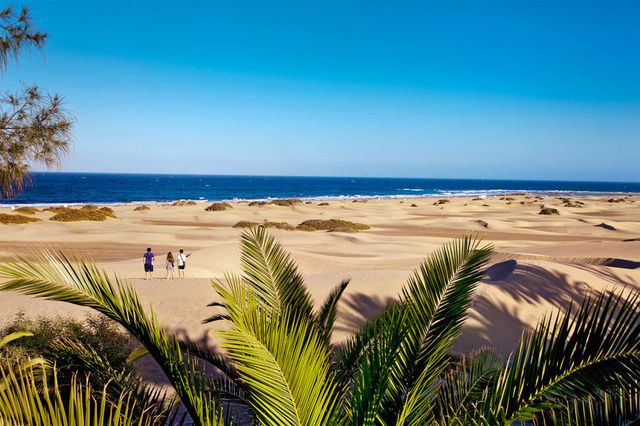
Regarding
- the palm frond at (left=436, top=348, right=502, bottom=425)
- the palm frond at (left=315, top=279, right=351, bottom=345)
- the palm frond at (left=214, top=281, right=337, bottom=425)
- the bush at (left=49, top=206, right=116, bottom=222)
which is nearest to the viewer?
the palm frond at (left=214, top=281, right=337, bottom=425)

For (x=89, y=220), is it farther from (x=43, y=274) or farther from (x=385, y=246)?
(x=43, y=274)

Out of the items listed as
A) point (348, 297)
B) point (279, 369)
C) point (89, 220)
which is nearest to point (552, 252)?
point (348, 297)

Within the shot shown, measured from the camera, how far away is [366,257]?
72.3 ft

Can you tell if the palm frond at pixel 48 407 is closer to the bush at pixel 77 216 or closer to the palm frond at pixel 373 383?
the palm frond at pixel 373 383

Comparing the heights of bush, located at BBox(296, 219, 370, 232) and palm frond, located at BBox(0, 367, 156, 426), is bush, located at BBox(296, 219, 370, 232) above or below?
below

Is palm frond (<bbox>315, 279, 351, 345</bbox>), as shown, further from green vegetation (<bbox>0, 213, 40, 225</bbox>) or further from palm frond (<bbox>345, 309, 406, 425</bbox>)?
green vegetation (<bbox>0, 213, 40, 225</bbox>)

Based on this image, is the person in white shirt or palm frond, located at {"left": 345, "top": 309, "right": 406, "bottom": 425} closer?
Result: palm frond, located at {"left": 345, "top": 309, "right": 406, "bottom": 425}

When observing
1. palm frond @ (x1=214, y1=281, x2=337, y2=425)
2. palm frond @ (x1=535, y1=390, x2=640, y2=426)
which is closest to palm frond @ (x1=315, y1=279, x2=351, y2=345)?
palm frond @ (x1=214, y1=281, x2=337, y2=425)

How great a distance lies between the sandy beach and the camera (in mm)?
11586

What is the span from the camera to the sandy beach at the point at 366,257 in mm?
11586

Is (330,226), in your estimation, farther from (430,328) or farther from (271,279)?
(430,328)

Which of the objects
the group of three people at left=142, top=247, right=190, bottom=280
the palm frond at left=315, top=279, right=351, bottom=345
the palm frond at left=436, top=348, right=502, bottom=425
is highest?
the palm frond at left=315, top=279, right=351, bottom=345

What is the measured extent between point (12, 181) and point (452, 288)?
6091 mm

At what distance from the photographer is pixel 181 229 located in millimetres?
33156
